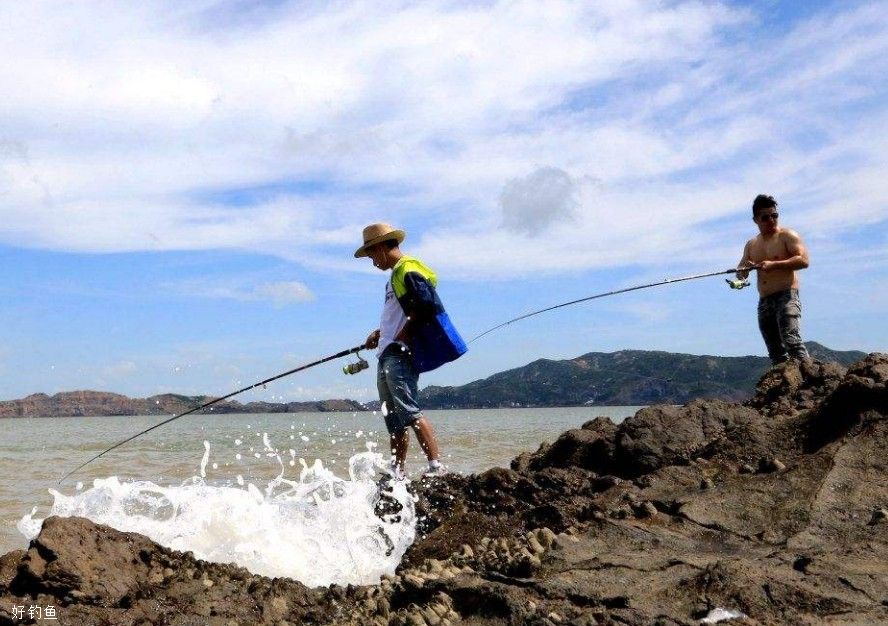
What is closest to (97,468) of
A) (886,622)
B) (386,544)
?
(386,544)

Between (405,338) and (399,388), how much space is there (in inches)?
13.9

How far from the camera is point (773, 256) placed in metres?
7.50

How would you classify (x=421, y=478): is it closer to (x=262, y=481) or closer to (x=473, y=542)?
(x=473, y=542)

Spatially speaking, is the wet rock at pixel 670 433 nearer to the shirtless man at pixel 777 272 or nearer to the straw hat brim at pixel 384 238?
the shirtless man at pixel 777 272

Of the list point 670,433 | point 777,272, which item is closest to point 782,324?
point 777,272

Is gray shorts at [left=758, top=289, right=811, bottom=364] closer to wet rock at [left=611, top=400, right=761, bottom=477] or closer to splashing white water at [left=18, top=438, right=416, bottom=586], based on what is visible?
wet rock at [left=611, top=400, right=761, bottom=477]

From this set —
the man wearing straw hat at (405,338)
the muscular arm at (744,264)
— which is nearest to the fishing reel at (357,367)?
the man wearing straw hat at (405,338)

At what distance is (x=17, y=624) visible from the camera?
11.0 ft

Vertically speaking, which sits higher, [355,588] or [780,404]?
[780,404]

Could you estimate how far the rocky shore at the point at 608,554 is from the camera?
2.97m

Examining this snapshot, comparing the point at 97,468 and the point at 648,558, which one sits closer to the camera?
the point at 648,558

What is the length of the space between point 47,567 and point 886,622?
3.25 metres

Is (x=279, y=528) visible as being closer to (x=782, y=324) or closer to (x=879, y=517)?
(x=879, y=517)

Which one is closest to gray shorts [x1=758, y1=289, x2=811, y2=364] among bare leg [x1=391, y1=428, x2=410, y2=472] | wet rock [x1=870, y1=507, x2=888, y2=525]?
bare leg [x1=391, y1=428, x2=410, y2=472]
